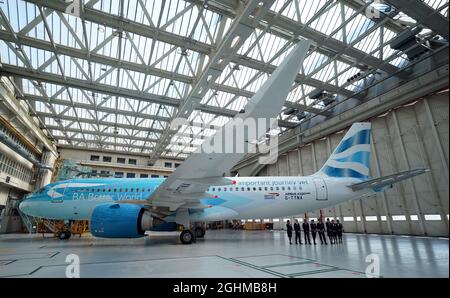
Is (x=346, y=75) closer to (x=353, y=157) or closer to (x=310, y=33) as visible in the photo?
(x=310, y=33)

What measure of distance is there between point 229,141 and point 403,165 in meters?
5.05

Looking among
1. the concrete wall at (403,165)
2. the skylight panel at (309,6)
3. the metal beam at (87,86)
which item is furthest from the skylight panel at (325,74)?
the metal beam at (87,86)

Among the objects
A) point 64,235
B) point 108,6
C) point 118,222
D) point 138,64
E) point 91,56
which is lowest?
point 64,235

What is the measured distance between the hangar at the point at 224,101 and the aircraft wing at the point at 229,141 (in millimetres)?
53

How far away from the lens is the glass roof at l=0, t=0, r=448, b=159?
10.7m

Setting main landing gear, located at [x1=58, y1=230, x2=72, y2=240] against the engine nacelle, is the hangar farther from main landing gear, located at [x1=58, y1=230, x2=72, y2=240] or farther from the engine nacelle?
main landing gear, located at [x1=58, y1=230, x2=72, y2=240]

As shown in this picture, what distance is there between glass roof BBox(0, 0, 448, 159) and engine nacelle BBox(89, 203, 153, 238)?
27.3ft

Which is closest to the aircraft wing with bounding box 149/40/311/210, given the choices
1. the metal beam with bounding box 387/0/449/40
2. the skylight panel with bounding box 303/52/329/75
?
the metal beam with bounding box 387/0/449/40

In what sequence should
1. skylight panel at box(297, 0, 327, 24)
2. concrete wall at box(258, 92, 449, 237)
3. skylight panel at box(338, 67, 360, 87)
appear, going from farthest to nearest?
skylight panel at box(338, 67, 360, 87)
skylight panel at box(297, 0, 327, 24)
concrete wall at box(258, 92, 449, 237)

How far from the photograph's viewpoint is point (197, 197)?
8.46m

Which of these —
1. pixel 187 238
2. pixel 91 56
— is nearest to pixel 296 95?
pixel 187 238

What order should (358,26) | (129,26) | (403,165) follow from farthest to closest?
(358,26) < (129,26) < (403,165)

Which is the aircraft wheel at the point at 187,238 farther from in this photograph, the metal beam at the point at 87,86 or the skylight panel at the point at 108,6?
the skylight panel at the point at 108,6
